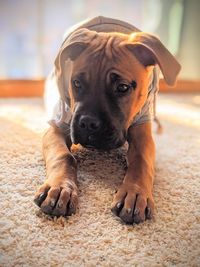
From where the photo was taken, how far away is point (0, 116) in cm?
203

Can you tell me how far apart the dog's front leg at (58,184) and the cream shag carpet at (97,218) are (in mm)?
29

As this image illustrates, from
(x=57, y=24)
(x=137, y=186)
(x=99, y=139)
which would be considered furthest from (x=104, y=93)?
(x=57, y=24)

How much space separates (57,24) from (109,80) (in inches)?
52.8

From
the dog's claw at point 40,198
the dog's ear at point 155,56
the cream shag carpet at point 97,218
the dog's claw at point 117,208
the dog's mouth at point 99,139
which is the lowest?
the cream shag carpet at point 97,218

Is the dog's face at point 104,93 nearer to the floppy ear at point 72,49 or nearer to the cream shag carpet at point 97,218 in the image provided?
the floppy ear at point 72,49

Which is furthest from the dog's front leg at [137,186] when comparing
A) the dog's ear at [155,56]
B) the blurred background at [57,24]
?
the blurred background at [57,24]

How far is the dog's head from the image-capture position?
127 cm

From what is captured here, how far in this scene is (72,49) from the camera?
54.1 inches

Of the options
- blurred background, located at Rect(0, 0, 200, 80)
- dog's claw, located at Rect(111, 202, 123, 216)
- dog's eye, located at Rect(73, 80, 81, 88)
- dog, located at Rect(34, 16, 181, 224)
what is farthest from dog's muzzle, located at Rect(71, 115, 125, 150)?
blurred background, located at Rect(0, 0, 200, 80)

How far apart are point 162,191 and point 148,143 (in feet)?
0.68

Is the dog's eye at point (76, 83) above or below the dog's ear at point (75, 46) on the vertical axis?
below

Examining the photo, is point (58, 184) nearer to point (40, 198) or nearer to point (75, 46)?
point (40, 198)

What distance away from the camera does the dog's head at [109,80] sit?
1.27 meters

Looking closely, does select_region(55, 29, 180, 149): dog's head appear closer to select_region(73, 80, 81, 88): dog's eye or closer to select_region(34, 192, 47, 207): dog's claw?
select_region(73, 80, 81, 88): dog's eye
